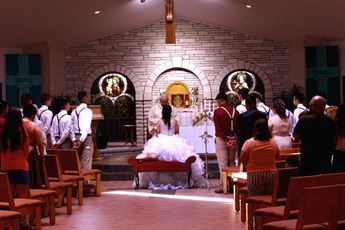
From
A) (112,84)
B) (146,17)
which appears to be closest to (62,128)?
(146,17)

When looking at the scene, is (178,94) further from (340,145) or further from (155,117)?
(340,145)

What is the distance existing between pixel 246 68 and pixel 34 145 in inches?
500

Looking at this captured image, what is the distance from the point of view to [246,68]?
834 inches

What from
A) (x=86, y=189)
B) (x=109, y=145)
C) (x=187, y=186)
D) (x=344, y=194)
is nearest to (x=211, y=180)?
(x=187, y=186)

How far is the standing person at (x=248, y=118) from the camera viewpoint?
34.9 ft

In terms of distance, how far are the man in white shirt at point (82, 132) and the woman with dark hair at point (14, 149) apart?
395 centimetres

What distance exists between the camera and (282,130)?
35.6 feet

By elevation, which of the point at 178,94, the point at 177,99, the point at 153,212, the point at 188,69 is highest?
the point at 188,69

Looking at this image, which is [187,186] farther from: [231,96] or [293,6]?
[231,96]

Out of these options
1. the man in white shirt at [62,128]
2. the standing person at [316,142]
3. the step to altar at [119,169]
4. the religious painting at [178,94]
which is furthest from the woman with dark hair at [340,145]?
the religious painting at [178,94]

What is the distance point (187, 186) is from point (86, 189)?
1725 mm

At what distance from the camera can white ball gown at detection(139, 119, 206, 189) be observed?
502 inches

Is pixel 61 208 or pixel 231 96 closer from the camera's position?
pixel 61 208

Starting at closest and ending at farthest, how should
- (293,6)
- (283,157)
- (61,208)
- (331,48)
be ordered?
(283,157), (61,208), (293,6), (331,48)
